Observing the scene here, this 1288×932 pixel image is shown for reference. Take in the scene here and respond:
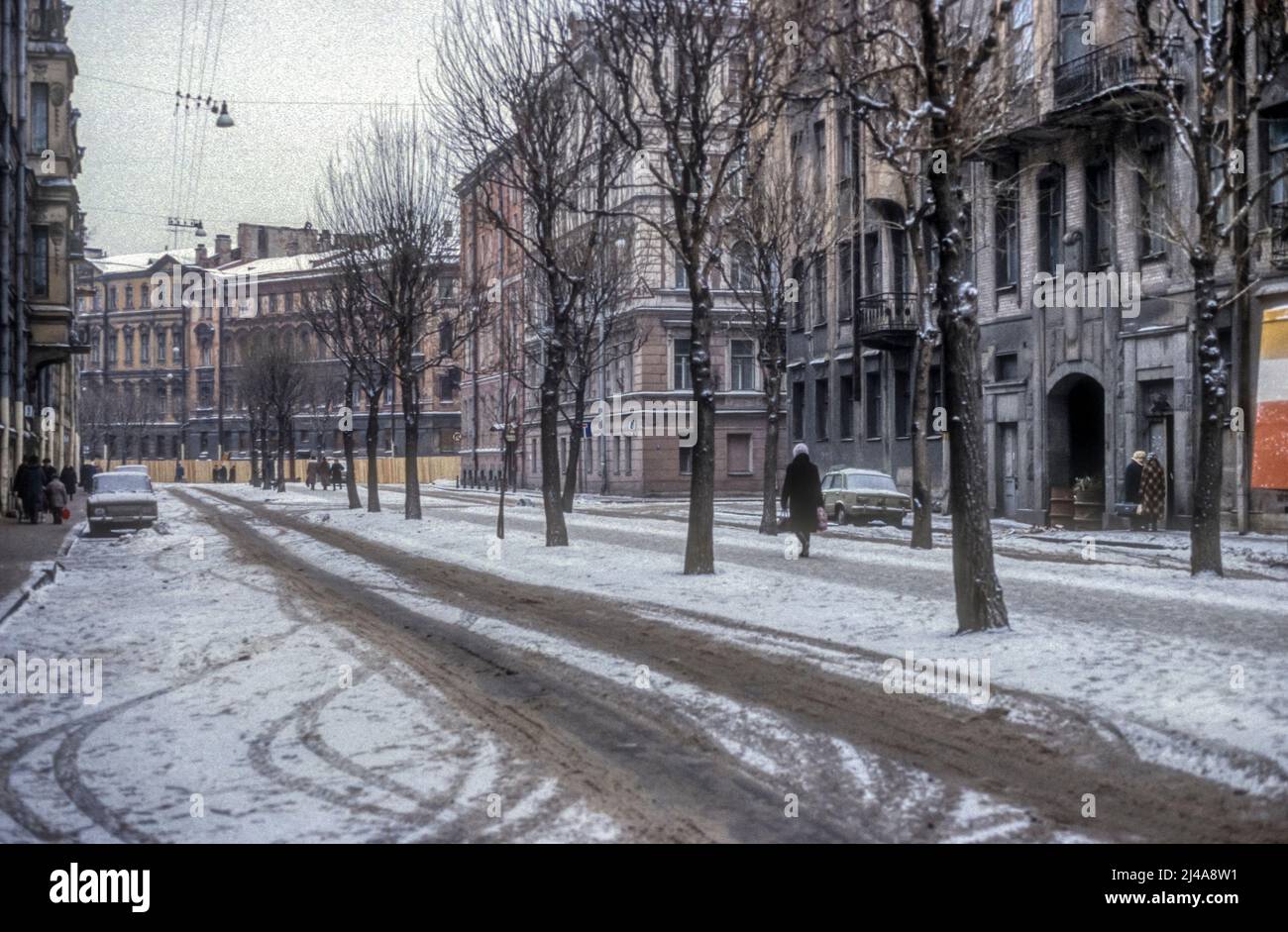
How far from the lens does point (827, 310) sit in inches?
1818

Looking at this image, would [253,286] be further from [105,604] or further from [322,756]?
[322,756]

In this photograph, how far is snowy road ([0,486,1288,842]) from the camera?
6.53 meters

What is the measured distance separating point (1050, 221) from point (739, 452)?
29.3 metres

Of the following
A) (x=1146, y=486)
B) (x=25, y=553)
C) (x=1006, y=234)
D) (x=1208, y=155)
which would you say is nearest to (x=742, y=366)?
(x=1006, y=234)

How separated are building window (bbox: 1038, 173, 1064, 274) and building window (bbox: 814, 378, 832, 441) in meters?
13.4

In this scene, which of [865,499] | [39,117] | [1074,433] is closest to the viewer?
[1074,433]

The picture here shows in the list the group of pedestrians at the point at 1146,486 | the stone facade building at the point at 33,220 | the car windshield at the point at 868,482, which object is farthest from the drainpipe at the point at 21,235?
the group of pedestrians at the point at 1146,486

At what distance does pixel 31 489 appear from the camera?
119ft

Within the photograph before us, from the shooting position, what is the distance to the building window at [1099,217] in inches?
1261

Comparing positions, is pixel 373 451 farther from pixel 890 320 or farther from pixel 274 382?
pixel 274 382

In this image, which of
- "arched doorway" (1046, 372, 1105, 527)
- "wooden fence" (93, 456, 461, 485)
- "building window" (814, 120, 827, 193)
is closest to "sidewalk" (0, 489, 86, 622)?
"arched doorway" (1046, 372, 1105, 527)
